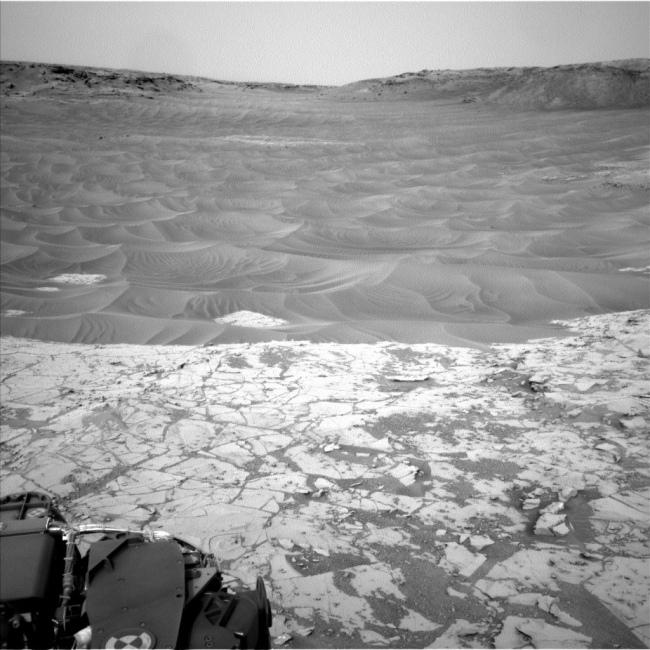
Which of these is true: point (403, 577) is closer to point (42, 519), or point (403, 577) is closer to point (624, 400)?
point (42, 519)

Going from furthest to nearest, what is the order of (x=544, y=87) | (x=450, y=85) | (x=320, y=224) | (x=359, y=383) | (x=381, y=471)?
(x=450, y=85)
(x=544, y=87)
(x=320, y=224)
(x=359, y=383)
(x=381, y=471)

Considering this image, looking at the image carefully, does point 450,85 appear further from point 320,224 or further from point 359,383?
point 359,383

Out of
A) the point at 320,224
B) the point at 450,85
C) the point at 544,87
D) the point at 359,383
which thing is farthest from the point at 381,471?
the point at 450,85

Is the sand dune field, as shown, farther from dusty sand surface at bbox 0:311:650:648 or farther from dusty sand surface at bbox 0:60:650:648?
dusty sand surface at bbox 0:311:650:648

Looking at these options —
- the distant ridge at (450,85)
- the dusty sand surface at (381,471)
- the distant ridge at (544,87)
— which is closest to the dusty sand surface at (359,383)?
the dusty sand surface at (381,471)

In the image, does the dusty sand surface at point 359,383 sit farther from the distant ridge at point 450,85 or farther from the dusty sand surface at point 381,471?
the distant ridge at point 450,85

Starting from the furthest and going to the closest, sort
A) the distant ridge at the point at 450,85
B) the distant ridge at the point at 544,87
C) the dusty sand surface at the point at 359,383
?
the distant ridge at the point at 450,85, the distant ridge at the point at 544,87, the dusty sand surface at the point at 359,383

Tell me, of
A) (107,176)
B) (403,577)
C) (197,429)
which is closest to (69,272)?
(197,429)
